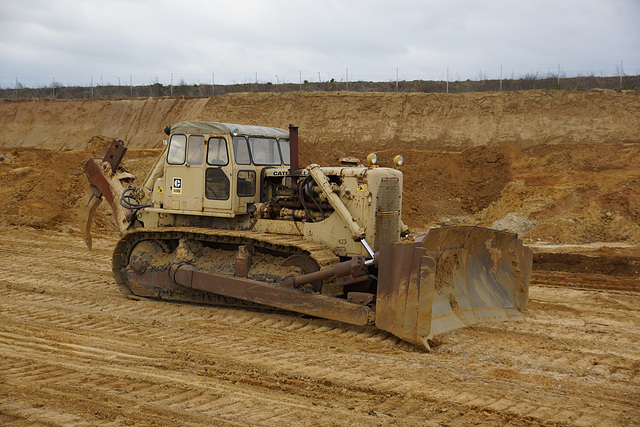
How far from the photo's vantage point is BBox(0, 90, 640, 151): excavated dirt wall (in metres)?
22.8

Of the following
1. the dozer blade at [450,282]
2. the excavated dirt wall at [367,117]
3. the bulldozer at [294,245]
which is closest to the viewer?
the dozer blade at [450,282]

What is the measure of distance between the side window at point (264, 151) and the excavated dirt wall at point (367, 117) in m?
14.8

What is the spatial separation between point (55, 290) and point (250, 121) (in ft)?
66.0

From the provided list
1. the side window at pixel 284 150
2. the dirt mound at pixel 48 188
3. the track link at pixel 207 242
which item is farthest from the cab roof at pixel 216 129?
the dirt mound at pixel 48 188

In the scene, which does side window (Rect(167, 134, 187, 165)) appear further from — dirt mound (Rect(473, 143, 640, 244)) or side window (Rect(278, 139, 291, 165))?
dirt mound (Rect(473, 143, 640, 244))

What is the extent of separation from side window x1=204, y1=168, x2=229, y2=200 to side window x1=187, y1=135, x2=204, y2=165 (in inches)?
10.5

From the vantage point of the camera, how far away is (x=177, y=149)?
28.6 ft

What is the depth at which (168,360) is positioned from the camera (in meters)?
5.94

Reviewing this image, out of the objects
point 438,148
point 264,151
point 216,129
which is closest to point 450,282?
point 264,151

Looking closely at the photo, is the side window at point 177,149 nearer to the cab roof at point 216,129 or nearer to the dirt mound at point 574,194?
the cab roof at point 216,129

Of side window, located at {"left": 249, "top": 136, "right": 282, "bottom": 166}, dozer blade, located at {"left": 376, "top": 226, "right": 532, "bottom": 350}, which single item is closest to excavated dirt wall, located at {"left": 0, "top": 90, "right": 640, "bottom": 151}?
side window, located at {"left": 249, "top": 136, "right": 282, "bottom": 166}

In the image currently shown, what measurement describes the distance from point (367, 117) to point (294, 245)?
20032mm

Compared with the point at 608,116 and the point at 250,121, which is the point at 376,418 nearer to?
the point at 608,116

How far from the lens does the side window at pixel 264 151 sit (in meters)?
8.66
